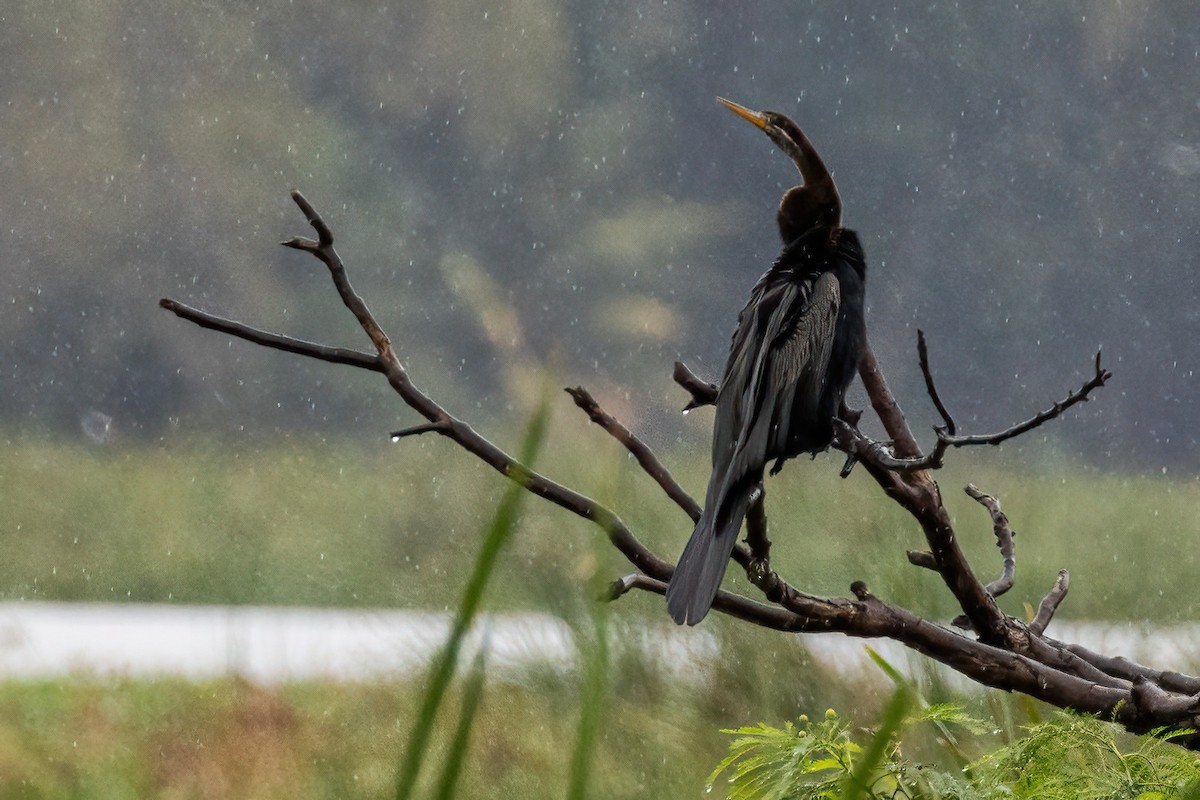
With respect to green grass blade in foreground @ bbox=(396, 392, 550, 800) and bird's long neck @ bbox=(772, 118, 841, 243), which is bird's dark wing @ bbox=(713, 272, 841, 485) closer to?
bird's long neck @ bbox=(772, 118, 841, 243)

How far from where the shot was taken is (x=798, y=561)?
1.30m

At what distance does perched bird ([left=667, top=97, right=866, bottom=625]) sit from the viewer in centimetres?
56

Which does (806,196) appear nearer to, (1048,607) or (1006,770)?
(1048,607)

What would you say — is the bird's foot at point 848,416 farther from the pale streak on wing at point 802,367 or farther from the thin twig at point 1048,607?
the thin twig at point 1048,607

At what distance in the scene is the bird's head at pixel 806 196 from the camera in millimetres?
822

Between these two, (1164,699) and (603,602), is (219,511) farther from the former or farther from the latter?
(603,602)

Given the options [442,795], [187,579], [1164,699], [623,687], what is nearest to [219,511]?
[187,579]

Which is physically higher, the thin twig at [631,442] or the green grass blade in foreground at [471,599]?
the thin twig at [631,442]

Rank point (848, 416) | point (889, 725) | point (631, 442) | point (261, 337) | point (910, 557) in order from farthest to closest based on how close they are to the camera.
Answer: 1. point (848, 416)
2. point (910, 557)
3. point (631, 442)
4. point (261, 337)
5. point (889, 725)

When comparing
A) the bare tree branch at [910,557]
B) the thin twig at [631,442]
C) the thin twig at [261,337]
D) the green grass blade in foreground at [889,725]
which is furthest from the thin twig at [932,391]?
the green grass blade in foreground at [889,725]

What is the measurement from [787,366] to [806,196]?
0.68 ft

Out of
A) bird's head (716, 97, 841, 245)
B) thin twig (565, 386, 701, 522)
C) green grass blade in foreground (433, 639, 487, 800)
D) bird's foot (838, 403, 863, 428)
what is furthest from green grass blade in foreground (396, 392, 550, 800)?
bird's head (716, 97, 841, 245)

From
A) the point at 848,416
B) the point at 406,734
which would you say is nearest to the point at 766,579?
the point at 848,416

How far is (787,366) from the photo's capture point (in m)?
0.66
